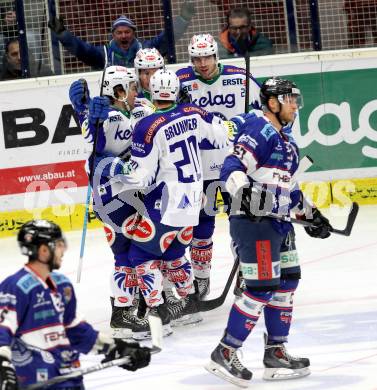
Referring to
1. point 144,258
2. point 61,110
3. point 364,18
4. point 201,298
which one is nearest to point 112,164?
point 144,258

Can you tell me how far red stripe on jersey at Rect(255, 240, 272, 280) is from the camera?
5.75 m

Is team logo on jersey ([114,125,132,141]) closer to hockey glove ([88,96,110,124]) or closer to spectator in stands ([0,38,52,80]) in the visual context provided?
hockey glove ([88,96,110,124])

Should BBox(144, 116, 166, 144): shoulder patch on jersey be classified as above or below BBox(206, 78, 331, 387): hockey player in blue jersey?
above

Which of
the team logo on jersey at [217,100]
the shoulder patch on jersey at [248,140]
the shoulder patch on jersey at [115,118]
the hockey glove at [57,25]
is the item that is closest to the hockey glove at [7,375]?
the shoulder patch on jersey at [248,140]

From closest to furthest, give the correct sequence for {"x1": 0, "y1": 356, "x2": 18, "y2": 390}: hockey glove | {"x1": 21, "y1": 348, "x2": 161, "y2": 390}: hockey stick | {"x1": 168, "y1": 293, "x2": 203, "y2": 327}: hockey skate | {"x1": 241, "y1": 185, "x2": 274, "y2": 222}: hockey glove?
{"x1": 0, "y1": 356, "x2": 18, "y2": 390}: hockey glove → {"x1": 21, "y1": 348, "x2": 161, "y2": 390}: hockey stick → {"x1": 241, "y1": 185, "x2": 274, "y2": 222}: hockey glove → {"x1": 168, "y1": 293, "x2": 203, "y2": 327}: hockey skate

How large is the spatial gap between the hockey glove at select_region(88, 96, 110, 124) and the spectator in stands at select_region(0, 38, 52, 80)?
3334mm

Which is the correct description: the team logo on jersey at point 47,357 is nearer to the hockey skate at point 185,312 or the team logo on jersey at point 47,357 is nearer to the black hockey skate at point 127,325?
the black hockey skate at point 127,325

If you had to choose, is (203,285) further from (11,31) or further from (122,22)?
(11,31)

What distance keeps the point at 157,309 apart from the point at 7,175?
11.7ft

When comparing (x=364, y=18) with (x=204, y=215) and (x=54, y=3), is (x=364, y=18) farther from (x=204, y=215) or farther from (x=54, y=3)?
(x=204, y=215)

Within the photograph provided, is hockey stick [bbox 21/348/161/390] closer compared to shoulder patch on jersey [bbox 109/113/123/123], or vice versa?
hockey stick [bbox 21/348/161/390]

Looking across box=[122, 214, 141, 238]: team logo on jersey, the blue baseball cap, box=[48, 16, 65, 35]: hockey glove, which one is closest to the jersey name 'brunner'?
box=[122, 214, 141, 238]: team logo on jersey

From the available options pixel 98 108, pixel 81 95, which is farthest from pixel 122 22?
pixel 98 108

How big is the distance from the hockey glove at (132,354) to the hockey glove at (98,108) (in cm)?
243
